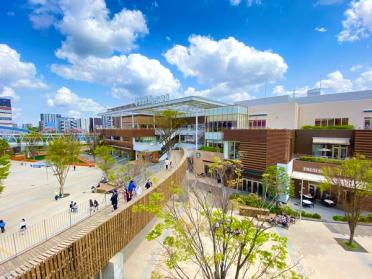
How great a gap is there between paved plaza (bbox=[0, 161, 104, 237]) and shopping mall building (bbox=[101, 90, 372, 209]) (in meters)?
12.4

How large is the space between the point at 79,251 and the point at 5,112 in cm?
13234

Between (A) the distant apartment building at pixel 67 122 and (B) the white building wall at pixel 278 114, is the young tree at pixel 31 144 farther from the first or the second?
(A) the distant apartment building at pixel 67 122

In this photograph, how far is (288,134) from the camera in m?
20.4

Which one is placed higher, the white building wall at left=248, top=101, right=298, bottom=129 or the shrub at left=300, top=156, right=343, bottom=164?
the white building wall at left=248, top=101, right=298, bottom=129

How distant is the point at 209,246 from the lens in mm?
12227

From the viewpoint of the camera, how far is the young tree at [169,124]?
3453 cm

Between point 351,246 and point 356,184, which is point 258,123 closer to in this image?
point 356,184

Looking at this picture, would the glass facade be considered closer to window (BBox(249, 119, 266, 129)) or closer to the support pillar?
window (BBox(249, 119, 266, 129))

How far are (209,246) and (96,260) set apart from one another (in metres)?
7.41

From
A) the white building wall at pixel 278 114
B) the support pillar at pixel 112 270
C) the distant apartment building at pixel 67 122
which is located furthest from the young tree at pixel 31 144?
the distant apartment building at pixel 67 122

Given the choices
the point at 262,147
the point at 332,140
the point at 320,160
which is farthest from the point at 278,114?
the point at 320,160

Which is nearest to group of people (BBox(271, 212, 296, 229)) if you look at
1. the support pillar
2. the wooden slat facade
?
the wooden slat facade

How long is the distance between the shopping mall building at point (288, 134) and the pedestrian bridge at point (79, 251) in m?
15.9

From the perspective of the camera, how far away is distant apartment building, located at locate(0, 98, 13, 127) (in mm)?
98375
